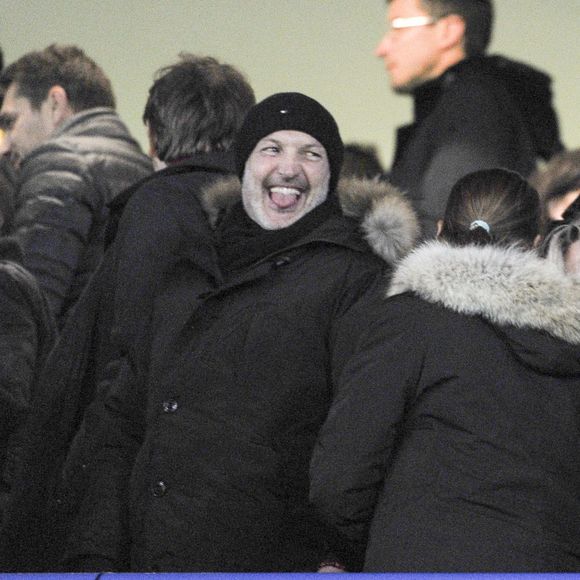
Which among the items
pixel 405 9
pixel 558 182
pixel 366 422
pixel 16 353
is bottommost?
pixel 16 353

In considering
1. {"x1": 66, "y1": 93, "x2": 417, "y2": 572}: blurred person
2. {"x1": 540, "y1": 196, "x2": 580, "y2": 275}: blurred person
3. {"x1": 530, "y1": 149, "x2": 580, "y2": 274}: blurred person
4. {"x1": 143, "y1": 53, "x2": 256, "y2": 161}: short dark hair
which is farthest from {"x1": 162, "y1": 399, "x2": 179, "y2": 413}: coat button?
{"x1": 530, "y1": 149, "x2": 580, "y2": 274}: blurred person

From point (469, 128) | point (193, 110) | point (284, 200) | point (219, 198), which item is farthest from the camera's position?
point (469, 128)

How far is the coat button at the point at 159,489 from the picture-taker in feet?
11.0

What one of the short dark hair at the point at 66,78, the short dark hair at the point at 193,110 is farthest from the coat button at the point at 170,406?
the short dark hair at the point at 66,78

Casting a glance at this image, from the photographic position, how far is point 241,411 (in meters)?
3.34

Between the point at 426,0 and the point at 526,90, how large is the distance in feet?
1.22

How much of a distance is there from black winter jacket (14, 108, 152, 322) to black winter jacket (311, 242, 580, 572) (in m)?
1.68

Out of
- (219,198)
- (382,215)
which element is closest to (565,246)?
(382,215)

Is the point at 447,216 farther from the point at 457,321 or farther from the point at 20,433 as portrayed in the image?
the point at 20,433

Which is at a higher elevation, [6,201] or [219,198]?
[219,198]

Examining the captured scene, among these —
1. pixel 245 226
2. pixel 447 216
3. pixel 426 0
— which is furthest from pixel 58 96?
pixel 447 216

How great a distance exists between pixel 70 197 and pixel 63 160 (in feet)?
0.49

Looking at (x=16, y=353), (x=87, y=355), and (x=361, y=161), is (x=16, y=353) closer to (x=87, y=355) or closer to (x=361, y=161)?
(x=87, y=355)

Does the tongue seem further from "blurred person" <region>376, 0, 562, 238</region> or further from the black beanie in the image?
"blurred person" <region>376, 0, 562, 238</region>
